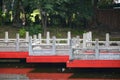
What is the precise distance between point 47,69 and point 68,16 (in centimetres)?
1413

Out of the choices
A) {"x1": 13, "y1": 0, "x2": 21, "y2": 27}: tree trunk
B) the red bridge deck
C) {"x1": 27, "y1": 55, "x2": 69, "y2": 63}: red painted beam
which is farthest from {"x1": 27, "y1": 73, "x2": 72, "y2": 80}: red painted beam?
{"x1": 13, "y1": 0, "x2": 21, "y2": 27}: tree trunk

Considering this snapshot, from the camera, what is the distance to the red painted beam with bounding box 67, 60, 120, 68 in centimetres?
2238

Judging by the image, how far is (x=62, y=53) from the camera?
80.8ft

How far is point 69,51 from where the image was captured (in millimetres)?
22984

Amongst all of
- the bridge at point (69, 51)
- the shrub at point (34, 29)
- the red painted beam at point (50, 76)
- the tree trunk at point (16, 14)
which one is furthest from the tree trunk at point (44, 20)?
the red painted beam at point (50, 76)

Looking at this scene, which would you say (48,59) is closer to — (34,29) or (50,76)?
(50,76)

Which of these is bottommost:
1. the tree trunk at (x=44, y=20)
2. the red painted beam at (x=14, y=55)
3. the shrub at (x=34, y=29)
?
the red painted beam at (x=14, y=55)

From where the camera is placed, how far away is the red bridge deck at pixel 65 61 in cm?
2242

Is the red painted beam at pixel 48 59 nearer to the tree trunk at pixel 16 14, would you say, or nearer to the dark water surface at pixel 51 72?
the dark water surface at pixel 51 72

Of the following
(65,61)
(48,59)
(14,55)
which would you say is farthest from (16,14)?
(65,61)

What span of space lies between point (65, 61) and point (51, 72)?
1.08 m

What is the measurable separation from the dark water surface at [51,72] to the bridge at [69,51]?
0.54 meters

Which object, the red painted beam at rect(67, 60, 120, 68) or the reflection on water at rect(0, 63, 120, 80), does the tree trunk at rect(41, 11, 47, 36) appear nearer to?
the reflection on water at rect(0, 63, 120, 80)

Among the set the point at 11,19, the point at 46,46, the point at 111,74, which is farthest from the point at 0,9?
the point at 111,74
